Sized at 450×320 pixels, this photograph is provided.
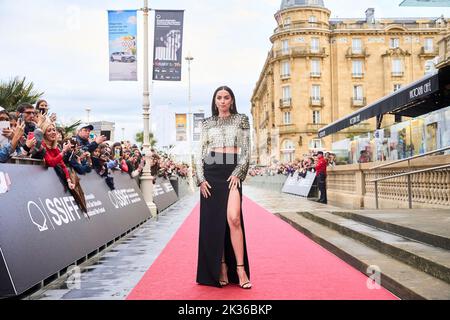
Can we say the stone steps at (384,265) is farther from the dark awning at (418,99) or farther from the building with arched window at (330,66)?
the building with arched window at (330,66)

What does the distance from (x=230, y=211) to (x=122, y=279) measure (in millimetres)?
1904

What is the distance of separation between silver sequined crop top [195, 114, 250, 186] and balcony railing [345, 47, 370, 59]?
70.0m

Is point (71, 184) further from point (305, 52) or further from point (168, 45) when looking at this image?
point (305, 52)

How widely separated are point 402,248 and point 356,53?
69.7 meters

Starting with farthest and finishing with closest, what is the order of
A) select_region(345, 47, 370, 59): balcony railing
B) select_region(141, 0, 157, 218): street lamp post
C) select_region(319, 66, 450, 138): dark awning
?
select_region(345, 47, 370, 59): balcony railing
select_region(141, 0, 157, 218): street lamp post
select_region(319, 66, 450, 138): dark awning

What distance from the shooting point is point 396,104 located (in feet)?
47.4

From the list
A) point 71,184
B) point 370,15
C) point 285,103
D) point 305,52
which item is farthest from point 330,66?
point 71,184

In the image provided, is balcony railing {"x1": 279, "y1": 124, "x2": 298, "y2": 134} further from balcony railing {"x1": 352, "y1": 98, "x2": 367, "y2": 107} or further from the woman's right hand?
the woman's right hand

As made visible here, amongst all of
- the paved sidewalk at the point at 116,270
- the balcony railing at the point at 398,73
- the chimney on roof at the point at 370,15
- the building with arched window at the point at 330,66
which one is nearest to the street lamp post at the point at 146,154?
the paved sidewalk at the point at 116,270

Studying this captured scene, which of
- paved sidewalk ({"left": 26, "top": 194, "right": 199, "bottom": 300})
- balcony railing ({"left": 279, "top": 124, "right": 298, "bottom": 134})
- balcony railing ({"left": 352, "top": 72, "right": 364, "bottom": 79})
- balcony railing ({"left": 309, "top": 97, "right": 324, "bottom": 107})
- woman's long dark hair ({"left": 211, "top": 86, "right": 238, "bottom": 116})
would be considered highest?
balcony railing ({"left": 352, "top": 72, "right": 364, "bottom": 79})

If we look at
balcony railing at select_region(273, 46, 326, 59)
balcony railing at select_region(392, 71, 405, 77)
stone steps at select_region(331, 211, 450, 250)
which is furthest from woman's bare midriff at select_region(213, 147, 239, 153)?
balcony railing at select_region(392, 71, 405, 77)

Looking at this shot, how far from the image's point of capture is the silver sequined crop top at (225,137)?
237 inches

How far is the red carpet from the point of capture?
5.68 metres
